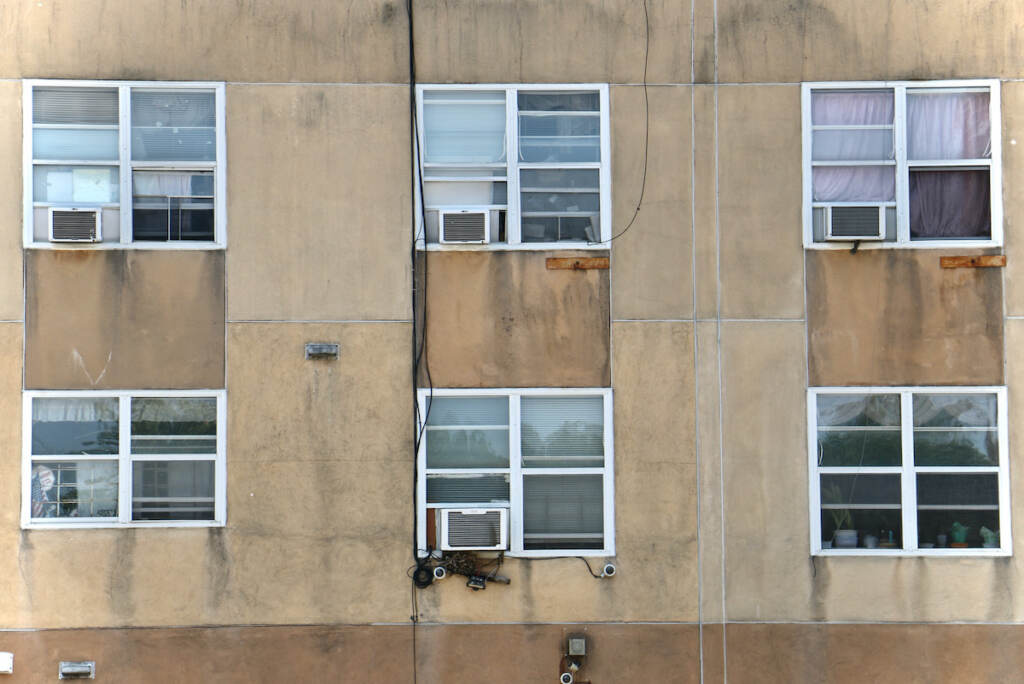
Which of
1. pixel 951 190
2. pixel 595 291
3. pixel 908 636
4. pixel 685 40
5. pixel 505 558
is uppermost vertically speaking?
pixel 685 40

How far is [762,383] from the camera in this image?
10.8 metres

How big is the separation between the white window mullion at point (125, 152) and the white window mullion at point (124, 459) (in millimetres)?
1739

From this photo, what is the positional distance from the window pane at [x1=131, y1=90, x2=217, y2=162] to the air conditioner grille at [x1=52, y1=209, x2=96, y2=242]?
31.7 inches

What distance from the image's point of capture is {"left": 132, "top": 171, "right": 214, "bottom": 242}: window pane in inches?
428

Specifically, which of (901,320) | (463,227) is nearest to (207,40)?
(463,227)

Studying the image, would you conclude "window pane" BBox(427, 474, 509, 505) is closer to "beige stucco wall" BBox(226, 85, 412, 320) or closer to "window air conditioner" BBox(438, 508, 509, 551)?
"window air conditioner" BBox(438, 508, 509, 551)

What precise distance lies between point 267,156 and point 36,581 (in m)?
4.71

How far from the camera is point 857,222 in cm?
1076

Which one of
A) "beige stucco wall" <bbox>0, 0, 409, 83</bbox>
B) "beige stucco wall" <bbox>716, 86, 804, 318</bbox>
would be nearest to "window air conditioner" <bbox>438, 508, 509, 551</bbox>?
"beige stucco wall" <bbox>716, 86, 804, 318</bbox>

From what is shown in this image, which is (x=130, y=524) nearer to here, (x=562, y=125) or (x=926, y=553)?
(x=562, y=125)

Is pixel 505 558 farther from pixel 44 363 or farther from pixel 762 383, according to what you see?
pixel 44 363

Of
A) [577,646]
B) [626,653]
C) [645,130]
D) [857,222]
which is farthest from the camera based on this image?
[645,130]

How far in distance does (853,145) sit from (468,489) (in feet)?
17.2

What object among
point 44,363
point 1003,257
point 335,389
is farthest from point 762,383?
point 44,363
